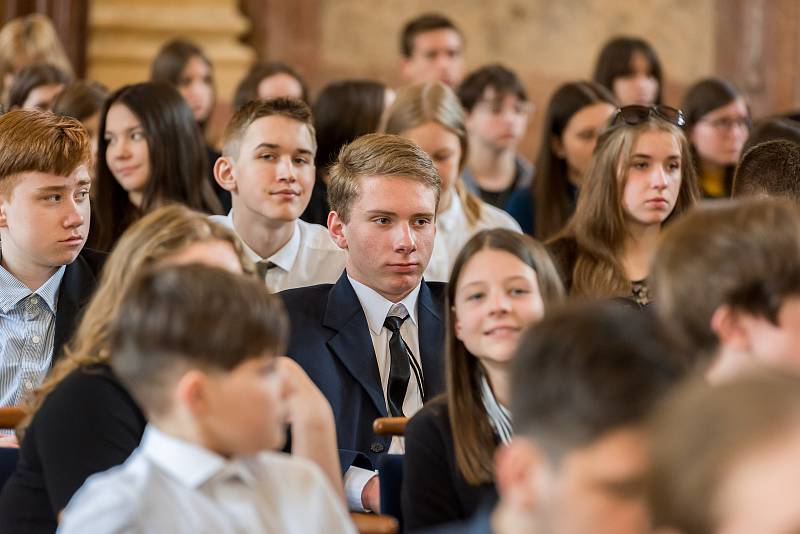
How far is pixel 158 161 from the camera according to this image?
4059 millimetres

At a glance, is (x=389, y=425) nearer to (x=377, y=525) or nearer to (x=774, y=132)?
(x=377, y=525)

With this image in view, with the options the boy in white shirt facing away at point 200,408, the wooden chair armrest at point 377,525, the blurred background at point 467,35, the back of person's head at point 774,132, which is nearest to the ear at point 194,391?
the boy in white shirt facing away at point 200,408

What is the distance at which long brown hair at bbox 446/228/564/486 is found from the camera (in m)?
2.22

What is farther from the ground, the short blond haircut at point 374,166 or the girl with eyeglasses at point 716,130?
the girl with eyeglasses at point 716,130

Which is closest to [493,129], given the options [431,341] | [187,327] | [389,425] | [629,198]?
[629,198]

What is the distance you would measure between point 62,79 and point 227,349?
3.59 m

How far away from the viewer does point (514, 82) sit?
17.2ft

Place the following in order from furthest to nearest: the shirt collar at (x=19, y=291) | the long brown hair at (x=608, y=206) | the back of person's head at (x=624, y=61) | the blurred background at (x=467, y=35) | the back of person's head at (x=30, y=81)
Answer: the blurred background at (x=467, y=35)
the back of person's head at (x=624, y=61)
the back of person's head at (x=30, y=81)
the long brown hair at (x=608, y=206)
the shirt collar at (x=19, y=291)

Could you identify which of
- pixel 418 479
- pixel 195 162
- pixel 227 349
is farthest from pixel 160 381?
pixel 195 162

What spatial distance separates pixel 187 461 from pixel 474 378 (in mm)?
740

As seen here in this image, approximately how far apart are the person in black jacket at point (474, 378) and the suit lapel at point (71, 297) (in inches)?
35.6

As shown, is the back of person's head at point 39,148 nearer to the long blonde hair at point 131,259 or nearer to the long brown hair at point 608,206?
the long blonde hair at point 131,259

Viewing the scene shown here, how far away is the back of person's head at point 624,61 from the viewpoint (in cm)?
545

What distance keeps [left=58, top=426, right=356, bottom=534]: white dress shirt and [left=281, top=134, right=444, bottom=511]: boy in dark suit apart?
2.74 feet
